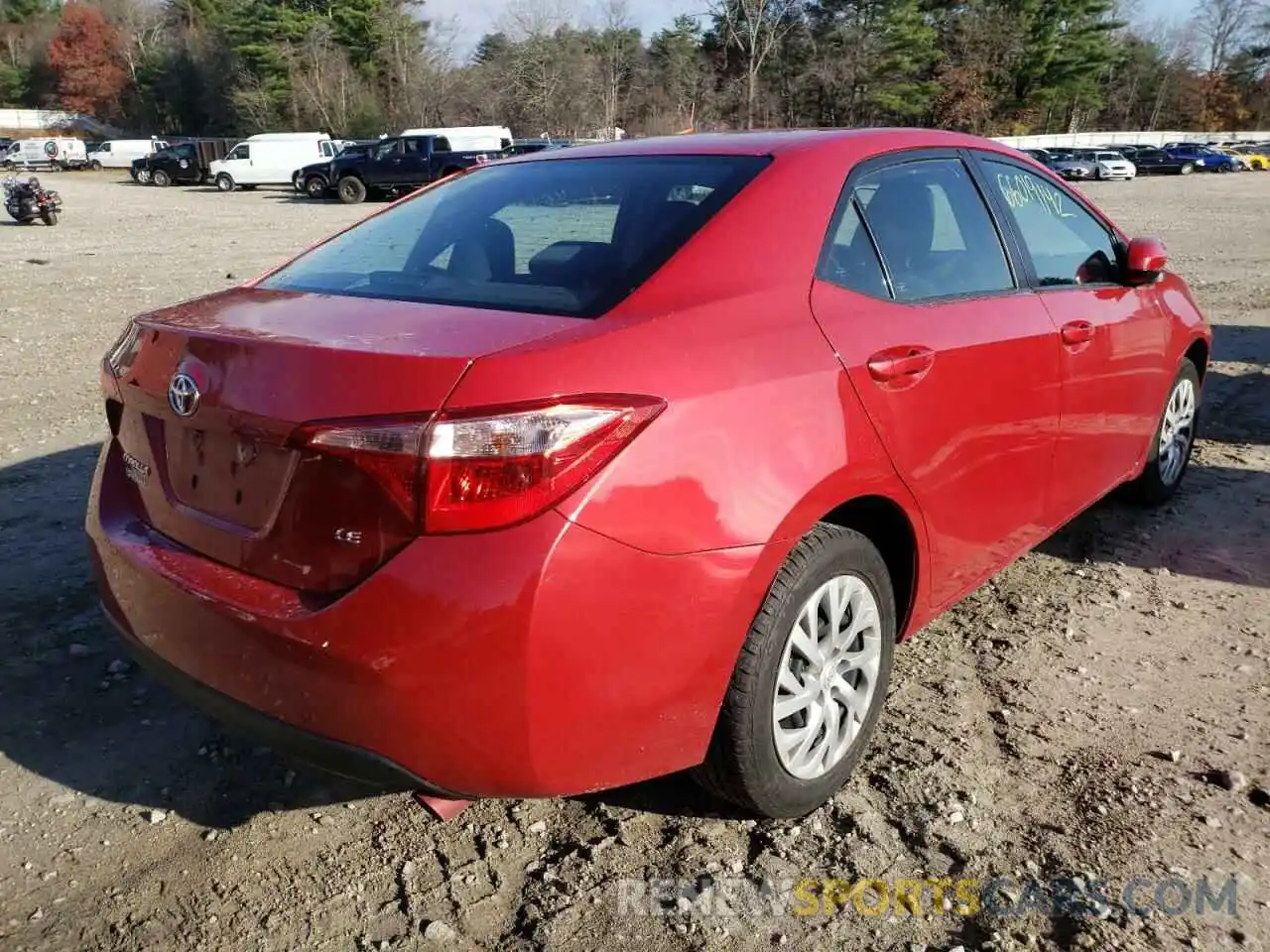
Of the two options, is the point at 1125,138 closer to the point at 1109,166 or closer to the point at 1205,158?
the point at 1205,158

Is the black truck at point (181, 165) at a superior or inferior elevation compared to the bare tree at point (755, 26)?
inferior

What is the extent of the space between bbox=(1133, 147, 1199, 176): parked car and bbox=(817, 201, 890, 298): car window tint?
53.8m

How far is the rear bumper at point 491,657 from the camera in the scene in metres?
1.87

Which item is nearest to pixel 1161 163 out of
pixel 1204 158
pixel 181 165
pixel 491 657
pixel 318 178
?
pixel 1204 158

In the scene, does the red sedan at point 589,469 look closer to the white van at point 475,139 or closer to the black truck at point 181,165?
the white van at point 475,139

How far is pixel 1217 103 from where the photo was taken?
80438 millimetres

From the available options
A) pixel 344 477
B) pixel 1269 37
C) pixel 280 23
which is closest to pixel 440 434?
pixel 344 477

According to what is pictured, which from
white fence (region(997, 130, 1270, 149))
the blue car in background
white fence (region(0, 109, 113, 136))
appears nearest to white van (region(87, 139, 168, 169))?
white fence (region(0, 109, 113, 136))

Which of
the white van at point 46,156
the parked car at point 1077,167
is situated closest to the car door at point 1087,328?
the parked car at point 1077,167

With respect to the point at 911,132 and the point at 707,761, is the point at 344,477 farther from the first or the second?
the point at 911,132

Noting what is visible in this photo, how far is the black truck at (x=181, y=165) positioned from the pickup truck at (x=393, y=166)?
40.6 feet

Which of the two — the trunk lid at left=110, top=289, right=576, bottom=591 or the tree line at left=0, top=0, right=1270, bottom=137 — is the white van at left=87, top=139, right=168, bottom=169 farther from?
the trunk lid at left=110, top=289, right=576, bottom=591

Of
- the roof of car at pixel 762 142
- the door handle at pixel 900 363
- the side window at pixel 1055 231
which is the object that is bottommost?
the door handle at pixel 900 363

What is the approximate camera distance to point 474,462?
1.86 metres
